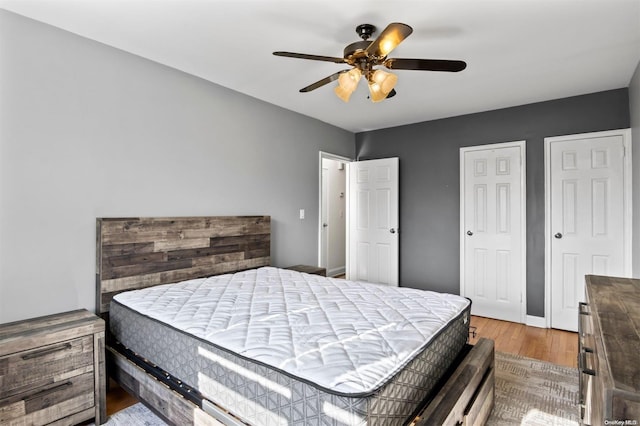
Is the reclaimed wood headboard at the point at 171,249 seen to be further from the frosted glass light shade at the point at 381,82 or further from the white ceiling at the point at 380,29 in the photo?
the frosted glass light shade at the point at 381,82

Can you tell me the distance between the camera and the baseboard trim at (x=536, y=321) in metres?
3.54

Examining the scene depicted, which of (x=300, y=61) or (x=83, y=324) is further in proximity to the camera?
(x=300, y=61)

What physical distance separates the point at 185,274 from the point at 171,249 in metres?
0.25

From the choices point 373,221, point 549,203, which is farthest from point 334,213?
point 549,203

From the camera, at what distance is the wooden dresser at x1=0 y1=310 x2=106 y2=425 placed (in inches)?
64.7

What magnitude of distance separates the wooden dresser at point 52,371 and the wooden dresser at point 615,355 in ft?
7.48

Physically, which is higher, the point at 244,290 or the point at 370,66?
the point at 370,66

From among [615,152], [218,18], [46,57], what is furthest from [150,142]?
[615,152]

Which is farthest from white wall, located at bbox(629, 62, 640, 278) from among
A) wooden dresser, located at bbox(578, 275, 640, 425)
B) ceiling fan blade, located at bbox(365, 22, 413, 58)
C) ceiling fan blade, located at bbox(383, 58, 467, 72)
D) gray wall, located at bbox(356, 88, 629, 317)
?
ceiling fan blade, located at bbox(365, 22, 413, 58)

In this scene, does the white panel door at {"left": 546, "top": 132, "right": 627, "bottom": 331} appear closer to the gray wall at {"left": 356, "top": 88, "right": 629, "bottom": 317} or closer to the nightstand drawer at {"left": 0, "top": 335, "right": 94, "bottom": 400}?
the gray wall at {"left": 356, "top": 88, "right": 629, "bottom": 317}

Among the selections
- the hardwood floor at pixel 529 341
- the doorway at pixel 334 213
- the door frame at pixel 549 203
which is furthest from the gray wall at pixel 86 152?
the door frame at pixel 549 203

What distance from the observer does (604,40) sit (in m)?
2.29

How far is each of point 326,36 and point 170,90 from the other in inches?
55.3

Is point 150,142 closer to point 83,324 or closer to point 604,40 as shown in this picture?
point 83,324
